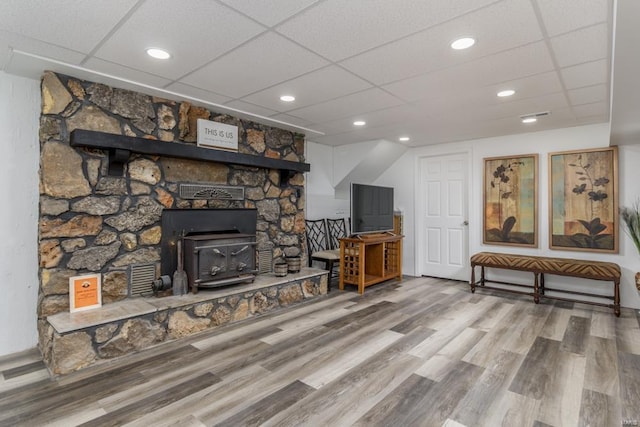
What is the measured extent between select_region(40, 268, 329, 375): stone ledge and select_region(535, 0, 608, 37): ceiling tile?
120 inches

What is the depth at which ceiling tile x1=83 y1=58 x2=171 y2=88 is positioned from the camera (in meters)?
2.38

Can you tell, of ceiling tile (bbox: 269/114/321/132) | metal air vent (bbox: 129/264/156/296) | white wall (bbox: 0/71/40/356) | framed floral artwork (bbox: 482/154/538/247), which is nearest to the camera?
white wall (bbox: 0/71/40/356)

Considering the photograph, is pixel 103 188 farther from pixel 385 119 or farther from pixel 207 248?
pixel 385 119

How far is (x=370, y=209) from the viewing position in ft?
15.5

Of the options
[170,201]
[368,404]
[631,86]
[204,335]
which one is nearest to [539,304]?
[631,86]

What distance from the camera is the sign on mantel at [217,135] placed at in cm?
335

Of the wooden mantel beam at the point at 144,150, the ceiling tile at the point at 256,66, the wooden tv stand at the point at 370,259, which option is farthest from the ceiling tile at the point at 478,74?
the wooden tv stand at the point at 370,259

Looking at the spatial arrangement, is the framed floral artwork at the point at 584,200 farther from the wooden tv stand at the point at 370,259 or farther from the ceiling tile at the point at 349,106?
the ceiling tile at the point at 349,106

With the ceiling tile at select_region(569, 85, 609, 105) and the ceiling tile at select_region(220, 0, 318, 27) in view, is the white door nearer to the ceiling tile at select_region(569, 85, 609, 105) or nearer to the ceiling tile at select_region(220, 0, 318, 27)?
the ceiling tile at select_region(569, 85, 609, 105)

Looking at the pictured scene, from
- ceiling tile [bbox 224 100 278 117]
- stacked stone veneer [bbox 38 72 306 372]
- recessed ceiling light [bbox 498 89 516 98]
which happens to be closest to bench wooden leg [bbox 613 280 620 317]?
recessed ceiling light [bbox 498 89 516 98]

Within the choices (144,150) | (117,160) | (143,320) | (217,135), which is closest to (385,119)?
(217,135)

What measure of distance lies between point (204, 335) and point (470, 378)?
2140 millimetres

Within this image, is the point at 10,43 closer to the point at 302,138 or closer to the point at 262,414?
the point at 262,414

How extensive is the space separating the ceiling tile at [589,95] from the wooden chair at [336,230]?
342 centimetres
